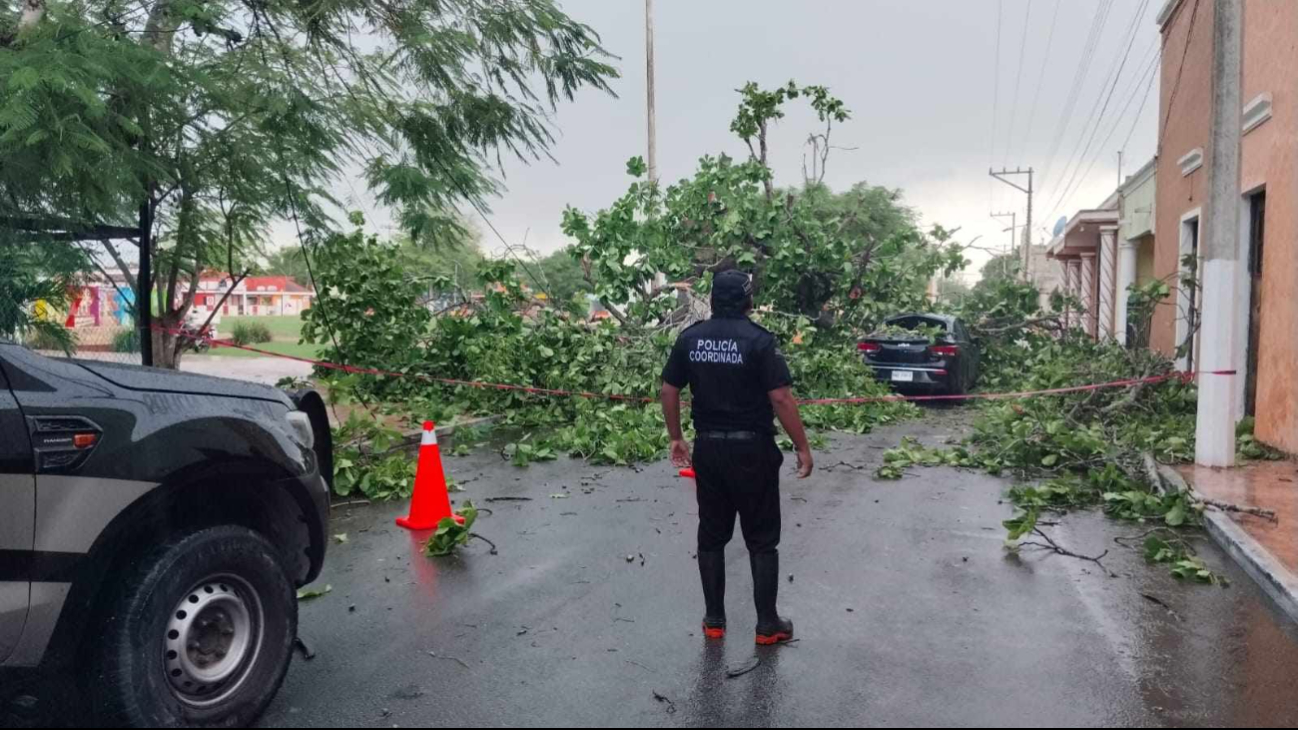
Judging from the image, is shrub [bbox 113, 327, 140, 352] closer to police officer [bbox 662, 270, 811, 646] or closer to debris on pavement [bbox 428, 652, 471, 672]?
debris on pavement [bbox 428, 652, 471, 672]

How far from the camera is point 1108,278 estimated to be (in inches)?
1029

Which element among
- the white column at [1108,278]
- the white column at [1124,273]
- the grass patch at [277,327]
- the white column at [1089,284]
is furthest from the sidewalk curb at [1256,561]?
the grass patch at [277,327]

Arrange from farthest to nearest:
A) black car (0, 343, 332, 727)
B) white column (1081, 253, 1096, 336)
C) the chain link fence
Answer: white column (1081, 253, 1096, 336) → the chain link fence → black car (0, 343, 332, 727)

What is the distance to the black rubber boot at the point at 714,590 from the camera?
16.1ft

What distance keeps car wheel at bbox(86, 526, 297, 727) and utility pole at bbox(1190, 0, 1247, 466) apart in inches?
333

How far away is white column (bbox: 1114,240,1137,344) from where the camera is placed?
22.3 metres

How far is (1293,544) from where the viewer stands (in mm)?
6590

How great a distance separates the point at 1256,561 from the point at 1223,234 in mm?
4220

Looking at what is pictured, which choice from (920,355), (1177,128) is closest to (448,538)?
(920,355)

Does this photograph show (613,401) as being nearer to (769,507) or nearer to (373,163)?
(373,163)

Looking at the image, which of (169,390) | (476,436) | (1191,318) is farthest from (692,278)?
(169,390)

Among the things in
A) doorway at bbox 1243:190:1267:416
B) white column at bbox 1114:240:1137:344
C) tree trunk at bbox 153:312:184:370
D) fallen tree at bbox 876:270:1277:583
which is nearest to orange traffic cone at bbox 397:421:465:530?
fallen tree at bbox 876:270:1277:583

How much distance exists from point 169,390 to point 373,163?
17.8 feet

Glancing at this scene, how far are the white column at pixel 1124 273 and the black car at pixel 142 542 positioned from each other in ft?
69.8
